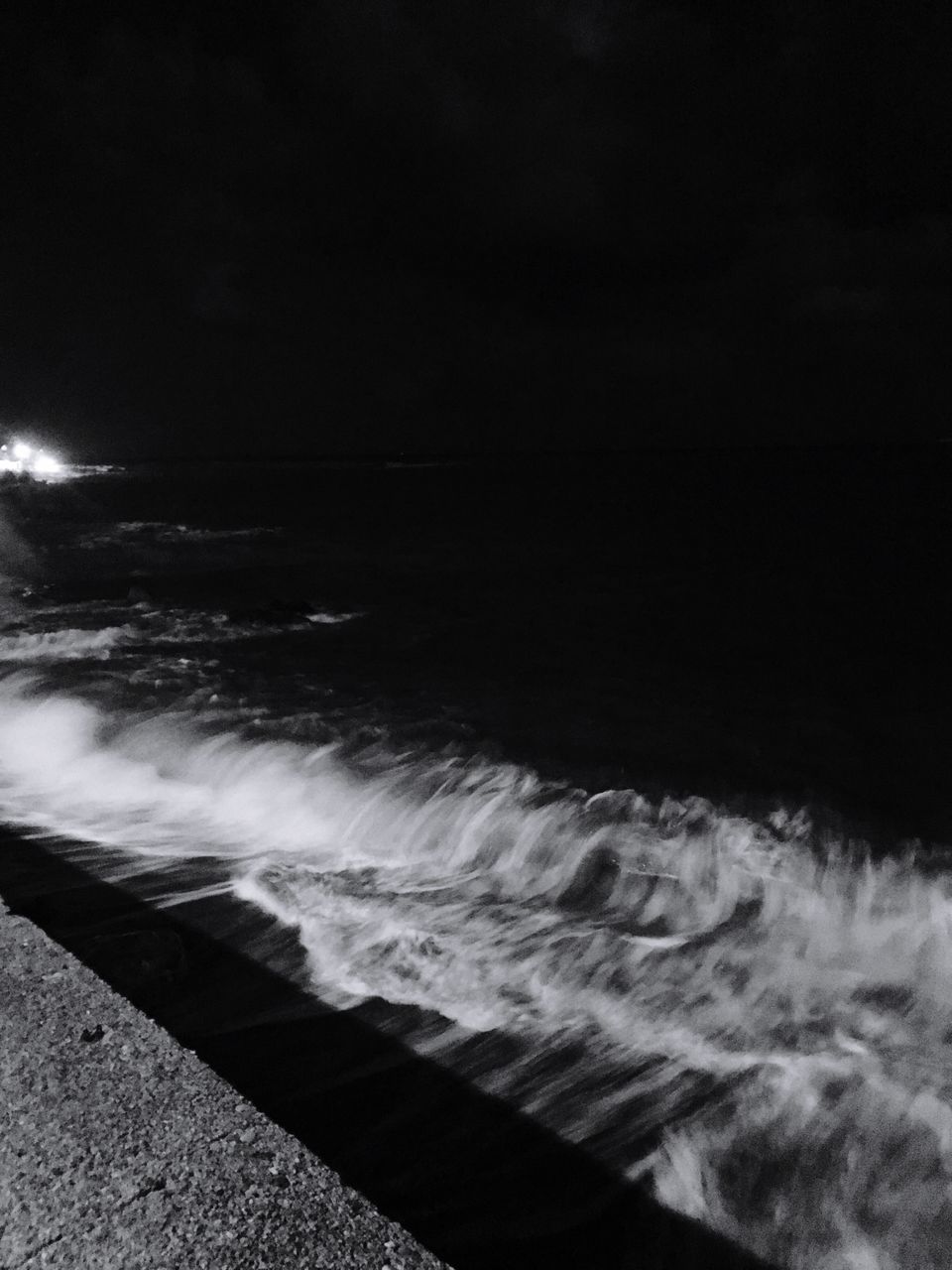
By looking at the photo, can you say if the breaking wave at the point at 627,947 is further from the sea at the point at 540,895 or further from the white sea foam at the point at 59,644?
the white sea foam at the point at 59,644

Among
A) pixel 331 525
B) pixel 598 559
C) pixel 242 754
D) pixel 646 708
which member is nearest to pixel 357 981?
pixel 242 754

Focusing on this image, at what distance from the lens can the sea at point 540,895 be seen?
4422 millimetres

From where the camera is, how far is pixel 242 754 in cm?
1138

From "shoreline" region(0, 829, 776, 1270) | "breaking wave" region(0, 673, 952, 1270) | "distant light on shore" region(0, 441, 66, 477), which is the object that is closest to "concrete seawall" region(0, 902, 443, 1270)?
"shoreline" region(0, 829, 776, 1270)

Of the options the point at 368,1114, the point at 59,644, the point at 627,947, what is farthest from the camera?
the point at 59,644

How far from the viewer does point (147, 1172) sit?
283cm

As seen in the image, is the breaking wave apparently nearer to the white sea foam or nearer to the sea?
the sea

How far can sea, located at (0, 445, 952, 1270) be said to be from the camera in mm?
4422

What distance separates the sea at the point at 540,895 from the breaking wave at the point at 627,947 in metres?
0.03

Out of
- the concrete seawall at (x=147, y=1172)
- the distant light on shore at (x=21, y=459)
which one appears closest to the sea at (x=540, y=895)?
the concrete seawall at (x=147, y=1172)

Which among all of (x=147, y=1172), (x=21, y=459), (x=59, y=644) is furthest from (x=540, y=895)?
(x=21, y=459)

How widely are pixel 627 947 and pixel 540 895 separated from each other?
118 cm

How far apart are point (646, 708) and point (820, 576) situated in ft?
53.9

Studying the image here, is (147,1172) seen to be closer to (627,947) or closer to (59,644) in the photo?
(627,947)
